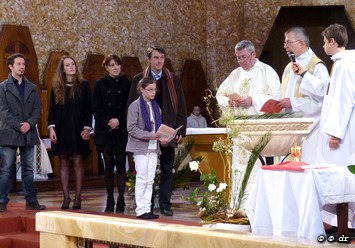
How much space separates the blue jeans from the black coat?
0.77m

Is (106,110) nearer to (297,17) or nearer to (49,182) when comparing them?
(49,182)

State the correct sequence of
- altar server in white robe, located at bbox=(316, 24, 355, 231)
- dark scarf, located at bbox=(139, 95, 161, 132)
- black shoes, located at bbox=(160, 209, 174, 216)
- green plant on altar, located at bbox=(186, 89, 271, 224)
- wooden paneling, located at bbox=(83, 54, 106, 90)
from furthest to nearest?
wooden paneling, located at bbox=(83, 54, 106, 90) < black shoes, located at bbox=(160, 209, 174, 216) < dark scarf, located at bbox=(139, 95, 161, 132) < altar server in white robe, located at bbox=(316, 24, 355, 231) < green plant on altar, located at bbox=(186, 89, 271, 224)

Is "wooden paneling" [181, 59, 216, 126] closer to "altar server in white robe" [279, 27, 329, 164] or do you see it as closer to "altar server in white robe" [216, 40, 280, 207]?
"altar server in white robe" [216, 40, 280, 207]

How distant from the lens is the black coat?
8.80m

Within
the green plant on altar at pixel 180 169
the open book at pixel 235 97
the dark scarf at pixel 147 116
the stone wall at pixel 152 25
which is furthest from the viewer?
the stone wall at pixel 152 25

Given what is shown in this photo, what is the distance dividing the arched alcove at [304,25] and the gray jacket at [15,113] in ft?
24.4

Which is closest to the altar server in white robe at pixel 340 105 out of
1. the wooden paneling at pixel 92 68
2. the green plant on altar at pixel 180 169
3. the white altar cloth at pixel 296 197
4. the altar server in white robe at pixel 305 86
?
the altar server in white robe at pixel 305 86

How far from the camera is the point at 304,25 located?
15.6m

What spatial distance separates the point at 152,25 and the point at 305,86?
8.57 metres

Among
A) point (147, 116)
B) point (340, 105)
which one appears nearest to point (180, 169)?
point (147, 116)

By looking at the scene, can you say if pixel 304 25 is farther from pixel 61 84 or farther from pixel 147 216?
pixel 147 216

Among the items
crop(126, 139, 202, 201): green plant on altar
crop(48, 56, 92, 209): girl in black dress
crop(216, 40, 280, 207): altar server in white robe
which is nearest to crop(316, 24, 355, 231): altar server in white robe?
crop(216, 40, 280, 207): altar server in white robe

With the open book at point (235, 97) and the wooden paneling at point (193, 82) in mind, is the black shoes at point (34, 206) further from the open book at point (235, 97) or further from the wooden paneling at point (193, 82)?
the wooden paneling at point (193, 82)

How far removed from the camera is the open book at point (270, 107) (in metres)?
6.84
